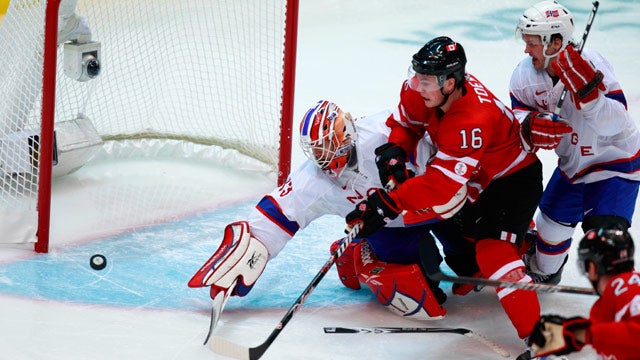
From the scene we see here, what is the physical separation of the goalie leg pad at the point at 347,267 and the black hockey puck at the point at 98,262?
2.73 feet

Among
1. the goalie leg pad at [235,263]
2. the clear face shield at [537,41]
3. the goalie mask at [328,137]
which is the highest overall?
the clear face shield at [537,41]

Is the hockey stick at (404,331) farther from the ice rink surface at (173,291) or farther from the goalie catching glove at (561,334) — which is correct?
the goalie catching glove at (561,334)

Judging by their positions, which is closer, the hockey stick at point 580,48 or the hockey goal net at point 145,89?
the hockey stick at point 580,48

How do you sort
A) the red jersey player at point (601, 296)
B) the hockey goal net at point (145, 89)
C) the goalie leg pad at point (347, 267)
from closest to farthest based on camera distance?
the red jersey player at point (601, 296)
the goalie leg pad at point (347, 267)
the hockey goal net at point (145, 89)

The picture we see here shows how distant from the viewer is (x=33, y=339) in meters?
2.98

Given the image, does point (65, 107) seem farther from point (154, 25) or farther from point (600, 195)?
point (600, 195)

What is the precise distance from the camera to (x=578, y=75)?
2920mm

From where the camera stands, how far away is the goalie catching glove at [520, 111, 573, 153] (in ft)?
9.84

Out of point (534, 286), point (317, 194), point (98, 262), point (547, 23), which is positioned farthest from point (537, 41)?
point (98, 262)

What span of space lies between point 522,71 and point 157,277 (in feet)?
4.74

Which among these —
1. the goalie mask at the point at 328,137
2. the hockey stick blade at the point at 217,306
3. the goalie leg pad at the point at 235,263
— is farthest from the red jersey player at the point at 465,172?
the hockey stick blade at the point at 217,306

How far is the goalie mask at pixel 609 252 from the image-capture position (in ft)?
7.05

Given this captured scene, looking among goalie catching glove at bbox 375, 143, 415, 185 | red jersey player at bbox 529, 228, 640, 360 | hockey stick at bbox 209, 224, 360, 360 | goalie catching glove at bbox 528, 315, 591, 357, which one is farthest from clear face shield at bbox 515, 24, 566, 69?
goalie catching glove at bbox 528, 315, 591, 357

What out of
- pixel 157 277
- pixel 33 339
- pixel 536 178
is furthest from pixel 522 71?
pixel 33 339
